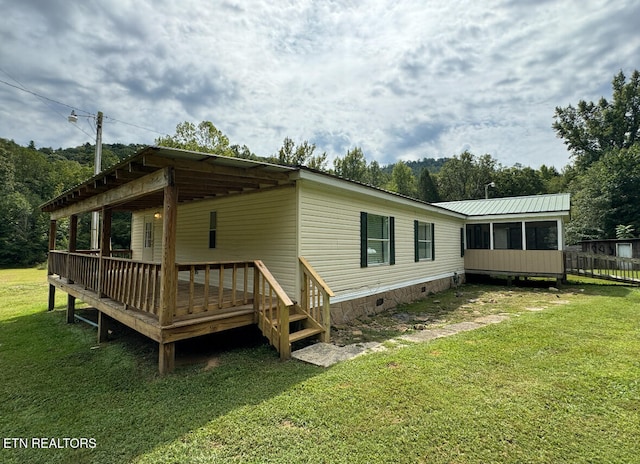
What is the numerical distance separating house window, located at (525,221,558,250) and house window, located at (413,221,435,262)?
4633mm

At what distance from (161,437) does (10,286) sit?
1662 centimetres

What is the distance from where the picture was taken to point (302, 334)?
487cm

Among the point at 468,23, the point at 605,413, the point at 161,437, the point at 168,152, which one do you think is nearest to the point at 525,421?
the point at 605,413

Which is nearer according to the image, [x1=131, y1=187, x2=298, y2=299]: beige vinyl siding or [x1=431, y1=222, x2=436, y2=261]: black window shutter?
[x1=131, y1=187, x2=298, y2=299]: beige vinyl siding

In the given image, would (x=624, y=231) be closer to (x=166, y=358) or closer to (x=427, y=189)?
(x=427, y=189)

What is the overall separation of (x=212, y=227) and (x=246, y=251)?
1.56 metres

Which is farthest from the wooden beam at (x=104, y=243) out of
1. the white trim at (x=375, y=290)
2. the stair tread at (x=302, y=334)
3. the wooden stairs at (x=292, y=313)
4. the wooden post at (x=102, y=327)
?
the white trim at (x=375, y=290)

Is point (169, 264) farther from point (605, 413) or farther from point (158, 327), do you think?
point (605, 413)

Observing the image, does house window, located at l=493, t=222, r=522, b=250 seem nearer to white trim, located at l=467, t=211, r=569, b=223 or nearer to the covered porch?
white trim, located at l=467, t=211, r=569, b=223

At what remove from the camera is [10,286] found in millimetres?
13609

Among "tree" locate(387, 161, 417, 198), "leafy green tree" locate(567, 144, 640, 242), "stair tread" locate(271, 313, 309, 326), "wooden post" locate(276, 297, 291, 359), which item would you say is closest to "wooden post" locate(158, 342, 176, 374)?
"wooden post" locate(276, 297, 291, 359)

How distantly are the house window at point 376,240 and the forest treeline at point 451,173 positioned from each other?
21877mm

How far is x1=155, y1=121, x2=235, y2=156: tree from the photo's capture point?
25.2 metres

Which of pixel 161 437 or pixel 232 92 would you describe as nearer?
pixel 161 437
